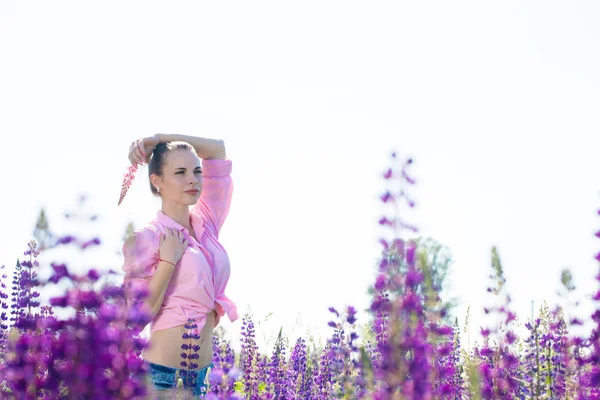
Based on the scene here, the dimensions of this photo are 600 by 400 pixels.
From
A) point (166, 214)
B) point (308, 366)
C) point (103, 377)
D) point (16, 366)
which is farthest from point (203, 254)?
point (103, 377)

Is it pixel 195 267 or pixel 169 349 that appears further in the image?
pixel 195 267

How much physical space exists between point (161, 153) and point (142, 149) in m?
0.21

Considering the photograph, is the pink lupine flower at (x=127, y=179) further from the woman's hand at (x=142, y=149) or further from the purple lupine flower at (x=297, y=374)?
the purple lupine flower at (x=297, y=374)

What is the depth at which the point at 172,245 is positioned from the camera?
505cm

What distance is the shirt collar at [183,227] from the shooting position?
535cm

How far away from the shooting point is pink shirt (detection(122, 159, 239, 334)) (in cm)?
503

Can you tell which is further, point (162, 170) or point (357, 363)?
point (162, 170)

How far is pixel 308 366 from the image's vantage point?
21.5 ft

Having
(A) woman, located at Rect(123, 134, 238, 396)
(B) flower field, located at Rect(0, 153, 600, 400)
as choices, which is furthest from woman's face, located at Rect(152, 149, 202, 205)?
(B) flower field, located at Rect(0, 153, 600, 400)

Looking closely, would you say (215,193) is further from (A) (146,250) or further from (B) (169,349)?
(B) (169,349)

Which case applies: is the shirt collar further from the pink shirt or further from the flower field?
the flower field

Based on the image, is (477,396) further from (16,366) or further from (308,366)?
(308,366)

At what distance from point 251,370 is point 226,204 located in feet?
4.13

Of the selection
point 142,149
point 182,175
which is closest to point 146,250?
point 182,175
